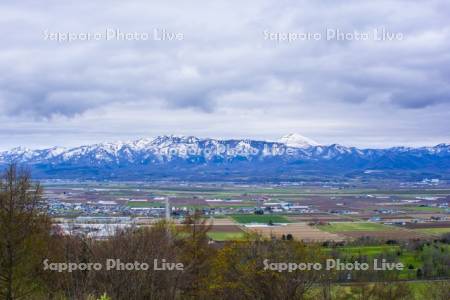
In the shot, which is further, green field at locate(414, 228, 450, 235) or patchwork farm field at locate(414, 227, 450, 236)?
green field at locate(414, 228, 450, 235)

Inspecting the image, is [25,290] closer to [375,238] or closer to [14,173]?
[14,173]

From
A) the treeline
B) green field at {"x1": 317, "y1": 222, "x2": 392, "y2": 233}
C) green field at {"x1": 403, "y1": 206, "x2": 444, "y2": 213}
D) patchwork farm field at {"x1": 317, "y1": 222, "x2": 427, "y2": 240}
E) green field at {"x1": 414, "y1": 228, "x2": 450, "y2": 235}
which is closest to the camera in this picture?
the treeline

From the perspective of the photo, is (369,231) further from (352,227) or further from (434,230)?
(434,230)

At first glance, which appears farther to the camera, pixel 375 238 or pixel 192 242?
pixel 375 238

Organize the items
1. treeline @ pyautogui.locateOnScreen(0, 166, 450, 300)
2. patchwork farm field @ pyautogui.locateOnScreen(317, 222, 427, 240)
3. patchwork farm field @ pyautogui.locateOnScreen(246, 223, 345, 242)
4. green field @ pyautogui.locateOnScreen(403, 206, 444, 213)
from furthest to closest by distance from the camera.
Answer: green field @ pyautogui.locateOnScreen(403, 206, 444, 213)
patchwork farm field @ pyautogui.locateOnScreen(317, 222, 427, 240)
patchwork farm field @ pyautogui.locateOnScreen(246, 223, 345, 242)
treeline @ pyautogui.locateOnScreen(0, 166, 450, 300)

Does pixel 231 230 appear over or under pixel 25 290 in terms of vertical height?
under

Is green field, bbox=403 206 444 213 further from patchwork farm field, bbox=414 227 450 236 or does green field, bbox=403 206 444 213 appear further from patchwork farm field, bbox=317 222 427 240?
patchwork farm field, bbox=414 227 450 236

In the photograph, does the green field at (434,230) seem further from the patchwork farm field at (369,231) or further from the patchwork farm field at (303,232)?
the patchwork farm field at (303,232)

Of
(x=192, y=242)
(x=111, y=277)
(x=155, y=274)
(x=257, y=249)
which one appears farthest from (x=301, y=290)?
(x=111, y=277)

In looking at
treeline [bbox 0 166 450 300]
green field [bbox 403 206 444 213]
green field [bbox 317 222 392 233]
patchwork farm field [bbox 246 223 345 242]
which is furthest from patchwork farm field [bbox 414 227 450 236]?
treeline [bbox 0 166 450 300]
